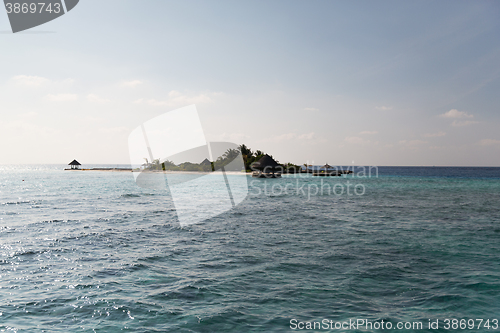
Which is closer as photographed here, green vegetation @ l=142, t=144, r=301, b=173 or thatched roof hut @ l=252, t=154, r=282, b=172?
thatched roof hut @ l=252, t=154, r=282, b=172

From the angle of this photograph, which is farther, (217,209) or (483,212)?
(217,209)

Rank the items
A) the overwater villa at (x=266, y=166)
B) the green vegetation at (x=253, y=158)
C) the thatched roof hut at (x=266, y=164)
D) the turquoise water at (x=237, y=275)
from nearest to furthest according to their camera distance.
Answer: the turquoise water at (x=237, y=275), the thatched roof hut at (x=266, y=164), the overwater villa at (x=266, y=166), the green vegetation at (x=253, y=158)

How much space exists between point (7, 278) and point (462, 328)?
37.2 ft

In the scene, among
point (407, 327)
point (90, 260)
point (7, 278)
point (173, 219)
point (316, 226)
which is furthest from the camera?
point (173, 219)

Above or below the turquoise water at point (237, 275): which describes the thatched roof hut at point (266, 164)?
above

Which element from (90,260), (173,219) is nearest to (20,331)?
(90,260)

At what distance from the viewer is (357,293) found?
23.1ft

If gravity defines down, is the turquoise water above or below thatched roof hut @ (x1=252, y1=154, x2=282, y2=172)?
below

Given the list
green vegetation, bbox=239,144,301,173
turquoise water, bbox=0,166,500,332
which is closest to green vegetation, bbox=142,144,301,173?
green vegetation, bbox=239,144,301,173

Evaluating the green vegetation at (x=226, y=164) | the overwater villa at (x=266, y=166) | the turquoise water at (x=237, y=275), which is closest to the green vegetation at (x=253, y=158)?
the green vegetation at (x=226, y=164)

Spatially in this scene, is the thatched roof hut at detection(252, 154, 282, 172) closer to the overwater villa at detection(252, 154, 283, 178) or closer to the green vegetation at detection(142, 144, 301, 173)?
the overwater villa at detection(252, 154, 283, 178)

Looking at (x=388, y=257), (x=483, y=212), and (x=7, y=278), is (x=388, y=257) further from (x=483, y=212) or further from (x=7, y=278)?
(x=483, y=212)

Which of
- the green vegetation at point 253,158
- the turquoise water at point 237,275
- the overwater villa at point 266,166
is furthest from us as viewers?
the green vegetation at point 253,158

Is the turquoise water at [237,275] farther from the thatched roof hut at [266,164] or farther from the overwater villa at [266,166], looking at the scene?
the overwater villa at [266,166]
